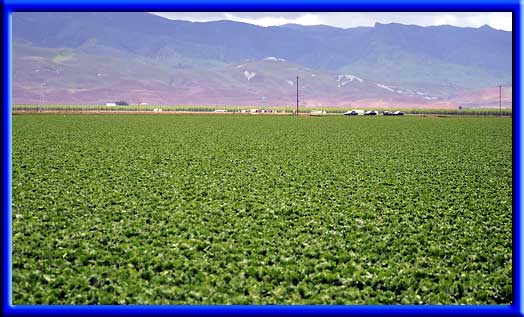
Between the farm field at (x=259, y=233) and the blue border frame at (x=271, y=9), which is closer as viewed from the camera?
the blue border frame at (x=271, y=9)

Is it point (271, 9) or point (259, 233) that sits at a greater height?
point (271, 9)

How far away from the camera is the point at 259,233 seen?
11.1 metres

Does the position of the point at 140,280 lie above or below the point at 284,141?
below

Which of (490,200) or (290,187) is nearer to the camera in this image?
(490,200)

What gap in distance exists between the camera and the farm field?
798cm

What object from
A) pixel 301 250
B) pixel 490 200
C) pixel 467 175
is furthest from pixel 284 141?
pixel 301 250

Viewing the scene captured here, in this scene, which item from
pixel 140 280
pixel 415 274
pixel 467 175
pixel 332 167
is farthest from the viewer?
pixel 332 167

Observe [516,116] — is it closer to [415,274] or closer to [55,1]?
[55,1]

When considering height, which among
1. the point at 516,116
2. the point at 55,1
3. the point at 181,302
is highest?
the point at 55,1

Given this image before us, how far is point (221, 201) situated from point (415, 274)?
22.6 ft

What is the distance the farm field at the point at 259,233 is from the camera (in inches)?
314

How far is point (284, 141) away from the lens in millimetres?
37062

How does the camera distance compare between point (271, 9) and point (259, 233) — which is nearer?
point (271, 9)

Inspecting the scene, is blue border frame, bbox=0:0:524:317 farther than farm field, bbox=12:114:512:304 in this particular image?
No
